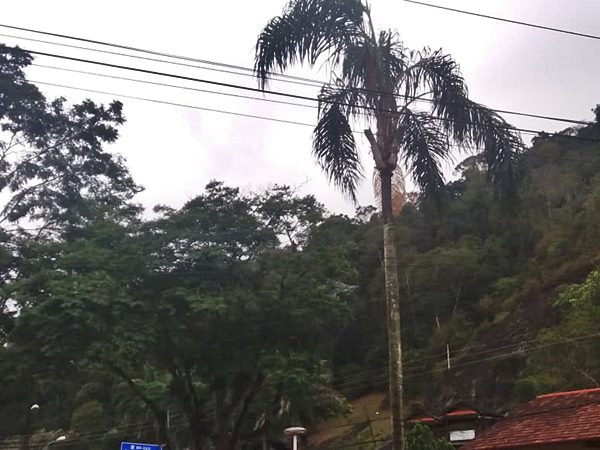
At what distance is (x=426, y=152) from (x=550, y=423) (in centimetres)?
695

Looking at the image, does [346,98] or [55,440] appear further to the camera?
[55,440]

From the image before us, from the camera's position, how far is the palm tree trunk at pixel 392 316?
36.8ft

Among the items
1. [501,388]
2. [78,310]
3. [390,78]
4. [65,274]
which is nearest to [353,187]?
A: [390,78]

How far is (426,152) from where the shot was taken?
507 inches

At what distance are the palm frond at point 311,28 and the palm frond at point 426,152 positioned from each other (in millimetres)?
1852

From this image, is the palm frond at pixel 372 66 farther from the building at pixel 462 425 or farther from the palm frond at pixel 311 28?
the building at pixel 462 425

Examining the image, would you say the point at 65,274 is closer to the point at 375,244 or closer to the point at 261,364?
the point at 261,364

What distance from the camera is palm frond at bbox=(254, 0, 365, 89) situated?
12.3m

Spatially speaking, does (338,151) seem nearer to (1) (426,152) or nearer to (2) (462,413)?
(1) (426,152)

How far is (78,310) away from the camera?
19.8 m

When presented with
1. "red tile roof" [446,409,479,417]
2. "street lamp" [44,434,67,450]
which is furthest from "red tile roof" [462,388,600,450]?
"street lamp" [44,434,67,450]

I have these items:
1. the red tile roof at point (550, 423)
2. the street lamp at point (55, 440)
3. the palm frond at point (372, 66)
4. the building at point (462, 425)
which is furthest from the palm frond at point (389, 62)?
the street lamp at point (55, 440)

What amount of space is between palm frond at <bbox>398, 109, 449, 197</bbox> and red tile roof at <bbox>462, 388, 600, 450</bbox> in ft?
18.7

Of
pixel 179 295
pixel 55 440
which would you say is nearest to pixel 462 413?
pixel 179 295
